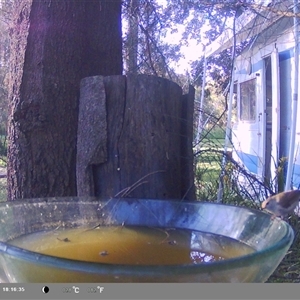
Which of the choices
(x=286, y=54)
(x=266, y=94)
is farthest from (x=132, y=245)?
(x=266, y=94)

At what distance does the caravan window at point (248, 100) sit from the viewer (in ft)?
15.0

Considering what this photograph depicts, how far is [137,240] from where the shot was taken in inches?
27.9

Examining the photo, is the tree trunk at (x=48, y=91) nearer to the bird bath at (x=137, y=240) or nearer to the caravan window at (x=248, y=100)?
the bird bath at (x=137, y=240)

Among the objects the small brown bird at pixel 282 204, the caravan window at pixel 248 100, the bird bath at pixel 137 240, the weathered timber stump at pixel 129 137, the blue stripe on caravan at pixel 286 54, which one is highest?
the blue stripe on caravan at pixel 286 54

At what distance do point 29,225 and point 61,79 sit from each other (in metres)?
0.65

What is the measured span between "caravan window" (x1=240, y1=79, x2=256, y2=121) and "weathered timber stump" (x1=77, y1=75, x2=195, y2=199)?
3.62 metres

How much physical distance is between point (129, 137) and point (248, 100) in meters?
3.96

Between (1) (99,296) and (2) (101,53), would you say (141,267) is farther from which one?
(2) (101,53)

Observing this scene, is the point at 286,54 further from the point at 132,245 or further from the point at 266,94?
the point at 132,245

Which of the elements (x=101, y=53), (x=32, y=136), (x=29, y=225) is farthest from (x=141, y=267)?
(x=101, y=53)

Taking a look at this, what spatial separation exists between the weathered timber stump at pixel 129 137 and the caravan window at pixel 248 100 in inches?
143

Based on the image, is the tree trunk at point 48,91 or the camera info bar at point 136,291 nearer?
the camera info bar at point 136,291

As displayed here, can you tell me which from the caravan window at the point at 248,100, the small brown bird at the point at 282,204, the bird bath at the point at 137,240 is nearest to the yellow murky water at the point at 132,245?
the bird bath at the point at 137,240

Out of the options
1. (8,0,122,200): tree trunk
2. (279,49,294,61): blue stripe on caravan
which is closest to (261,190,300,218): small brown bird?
(8,0,122,200): tree trunk
